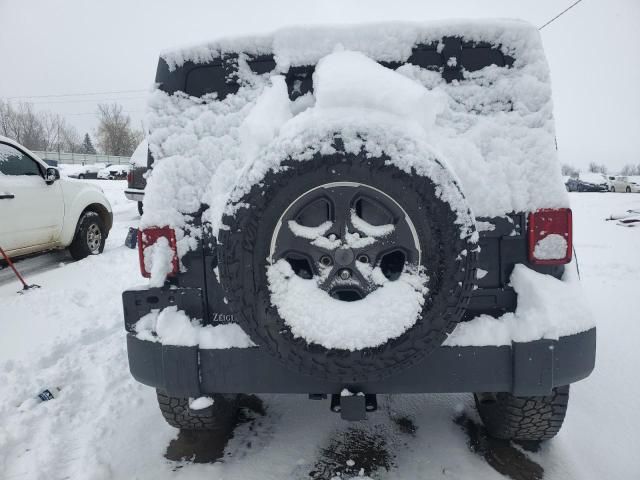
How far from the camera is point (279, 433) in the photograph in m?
2.45

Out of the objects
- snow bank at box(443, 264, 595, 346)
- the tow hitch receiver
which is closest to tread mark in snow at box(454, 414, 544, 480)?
snow bank at box(443, 264, 595, 346)

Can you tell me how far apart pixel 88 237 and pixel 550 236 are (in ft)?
22.7

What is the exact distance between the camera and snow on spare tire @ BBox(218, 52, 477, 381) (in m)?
1.58

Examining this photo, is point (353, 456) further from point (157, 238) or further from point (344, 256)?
point (157, 238)

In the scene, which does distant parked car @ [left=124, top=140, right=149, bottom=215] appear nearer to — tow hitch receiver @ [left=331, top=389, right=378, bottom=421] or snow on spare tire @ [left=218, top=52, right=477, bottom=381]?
snow on spare tire @ [left=218, top=52, right=477, bottom=381]

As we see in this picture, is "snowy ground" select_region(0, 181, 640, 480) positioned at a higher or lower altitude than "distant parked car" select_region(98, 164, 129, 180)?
lower

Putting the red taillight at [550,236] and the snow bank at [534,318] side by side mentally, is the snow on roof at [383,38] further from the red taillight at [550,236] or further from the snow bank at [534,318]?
the snow bank at [534,318]

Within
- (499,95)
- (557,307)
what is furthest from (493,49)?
(557,307)

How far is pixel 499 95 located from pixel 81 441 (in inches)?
119

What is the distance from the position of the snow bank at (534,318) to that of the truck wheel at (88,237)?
6540 mm

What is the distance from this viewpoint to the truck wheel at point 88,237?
6.57 m

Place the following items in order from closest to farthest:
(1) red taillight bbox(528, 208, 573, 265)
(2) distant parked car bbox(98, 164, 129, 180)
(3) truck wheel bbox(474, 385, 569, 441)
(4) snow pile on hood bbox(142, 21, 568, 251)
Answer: (4) snow pile on hood bbox(142, 21, 568, 251), (1) red taillight bbox(528, 208, 573, 265), (3) truck wheel bbox(474, 385, 569, 441), (2) distant parked car bbox(98, 164, 129, 180)

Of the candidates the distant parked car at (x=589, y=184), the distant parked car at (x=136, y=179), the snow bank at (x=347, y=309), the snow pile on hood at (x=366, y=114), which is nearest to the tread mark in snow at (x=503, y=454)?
the snow bank at (x=347, y=309)

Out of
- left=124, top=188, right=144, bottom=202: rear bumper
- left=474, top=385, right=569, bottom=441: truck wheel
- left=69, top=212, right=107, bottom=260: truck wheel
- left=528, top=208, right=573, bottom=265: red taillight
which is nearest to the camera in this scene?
left=528, top=208, right=573, bottom=265: red taillight
